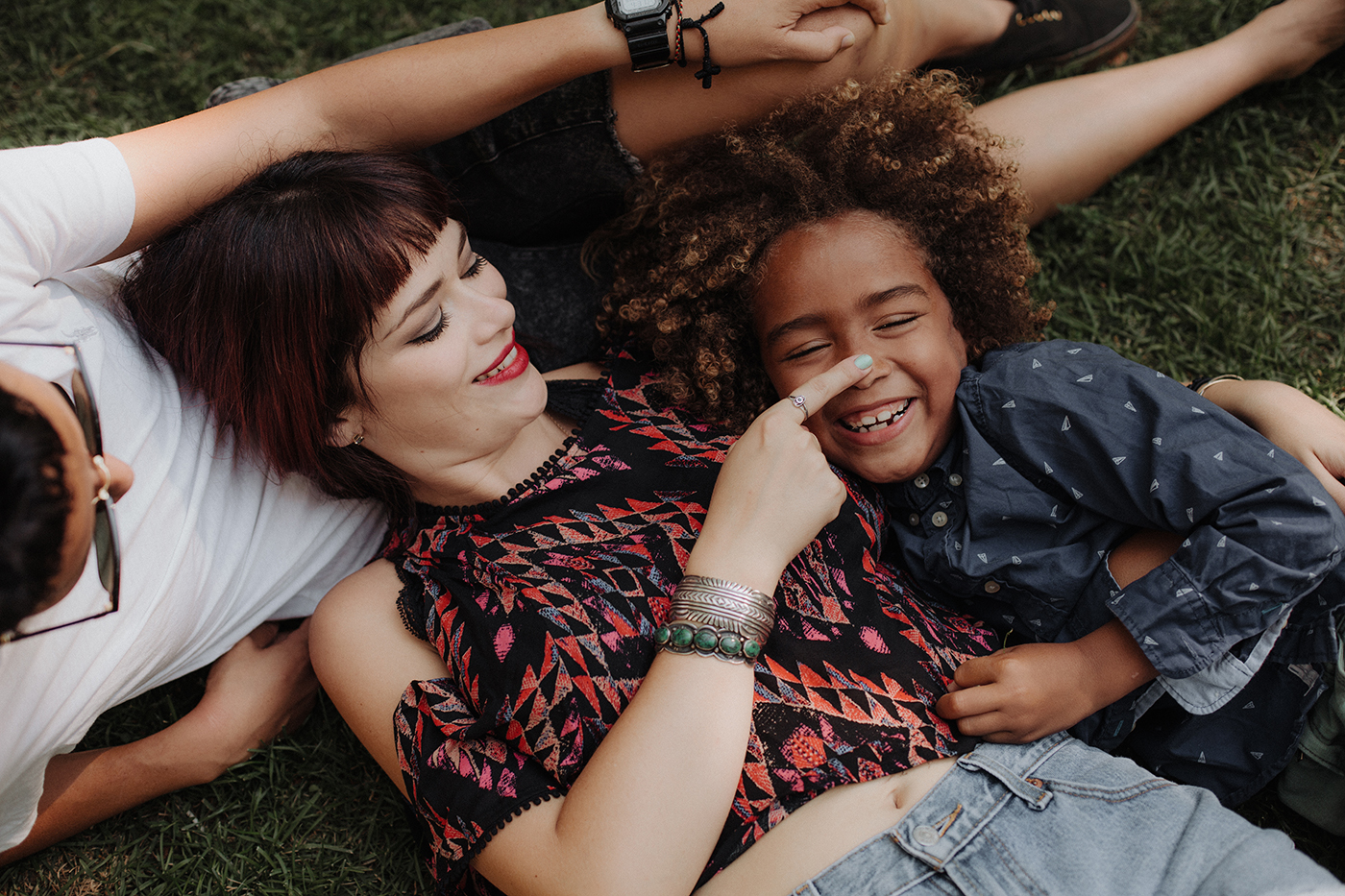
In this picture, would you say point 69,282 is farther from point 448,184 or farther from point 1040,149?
point 1040,149

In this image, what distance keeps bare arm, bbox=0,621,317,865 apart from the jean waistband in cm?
190

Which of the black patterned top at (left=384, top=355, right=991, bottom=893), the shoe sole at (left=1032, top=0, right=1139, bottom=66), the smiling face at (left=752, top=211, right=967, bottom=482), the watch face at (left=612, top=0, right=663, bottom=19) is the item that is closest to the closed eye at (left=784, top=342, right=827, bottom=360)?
the smiling face at (left=752, top=211, right=967, bottom=482)

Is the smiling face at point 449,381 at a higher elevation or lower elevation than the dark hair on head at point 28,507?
lower

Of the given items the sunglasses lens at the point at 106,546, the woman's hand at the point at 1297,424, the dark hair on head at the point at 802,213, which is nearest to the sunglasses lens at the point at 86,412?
the sunglasses lens at the point at 106,546

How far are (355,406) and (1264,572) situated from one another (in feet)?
7.48

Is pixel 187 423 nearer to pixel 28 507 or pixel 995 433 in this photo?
pixel 28 507

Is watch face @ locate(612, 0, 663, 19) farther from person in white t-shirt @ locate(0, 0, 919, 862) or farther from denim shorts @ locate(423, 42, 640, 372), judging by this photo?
denim shorts @ locate(423, 42, 640, 372)

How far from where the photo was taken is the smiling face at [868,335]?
2400mm

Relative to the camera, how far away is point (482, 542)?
8.00ft

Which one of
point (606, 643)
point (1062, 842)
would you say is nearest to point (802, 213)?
point (606, 643)

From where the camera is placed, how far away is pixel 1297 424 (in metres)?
2.35

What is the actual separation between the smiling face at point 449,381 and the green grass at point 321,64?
3.76 feet

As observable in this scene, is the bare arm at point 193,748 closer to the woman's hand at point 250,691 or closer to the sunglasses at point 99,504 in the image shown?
the woman's hand at point 250,691

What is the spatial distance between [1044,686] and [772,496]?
0.87 m
